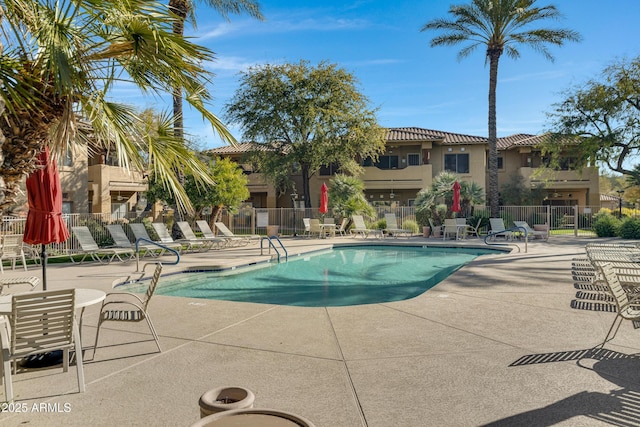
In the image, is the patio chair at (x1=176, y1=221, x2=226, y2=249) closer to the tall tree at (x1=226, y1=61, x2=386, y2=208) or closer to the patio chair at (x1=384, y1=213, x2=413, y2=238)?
the patio chair at (x1=384, y1=213, x2=413, y2=238)

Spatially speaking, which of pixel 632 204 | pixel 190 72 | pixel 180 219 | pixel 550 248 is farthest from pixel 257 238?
pixel 632 204

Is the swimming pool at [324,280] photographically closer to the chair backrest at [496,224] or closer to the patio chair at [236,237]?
the patio chair at [236,237]

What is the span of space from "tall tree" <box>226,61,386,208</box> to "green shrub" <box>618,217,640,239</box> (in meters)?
13.8

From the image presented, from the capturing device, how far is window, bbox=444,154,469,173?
3272cm

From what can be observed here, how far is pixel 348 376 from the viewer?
4.29 m

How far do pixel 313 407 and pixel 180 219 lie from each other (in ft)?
53.6

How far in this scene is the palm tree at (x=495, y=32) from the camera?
22.7m

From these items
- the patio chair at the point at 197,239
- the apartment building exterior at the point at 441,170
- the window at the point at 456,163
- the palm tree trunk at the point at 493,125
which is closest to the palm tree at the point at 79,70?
→ the patio chair at the point at 197,239

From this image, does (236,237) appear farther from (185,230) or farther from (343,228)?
(343,228)

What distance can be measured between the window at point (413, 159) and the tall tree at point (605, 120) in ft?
28.6

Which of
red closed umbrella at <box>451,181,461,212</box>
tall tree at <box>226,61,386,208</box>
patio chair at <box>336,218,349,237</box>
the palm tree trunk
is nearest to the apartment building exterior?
tall tree at <box>226,61,386,208</box>

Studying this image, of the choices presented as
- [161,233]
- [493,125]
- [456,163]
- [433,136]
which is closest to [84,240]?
[161,233]

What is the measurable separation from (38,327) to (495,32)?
24.6m

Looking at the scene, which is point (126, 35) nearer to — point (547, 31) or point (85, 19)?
point (85, 19)
